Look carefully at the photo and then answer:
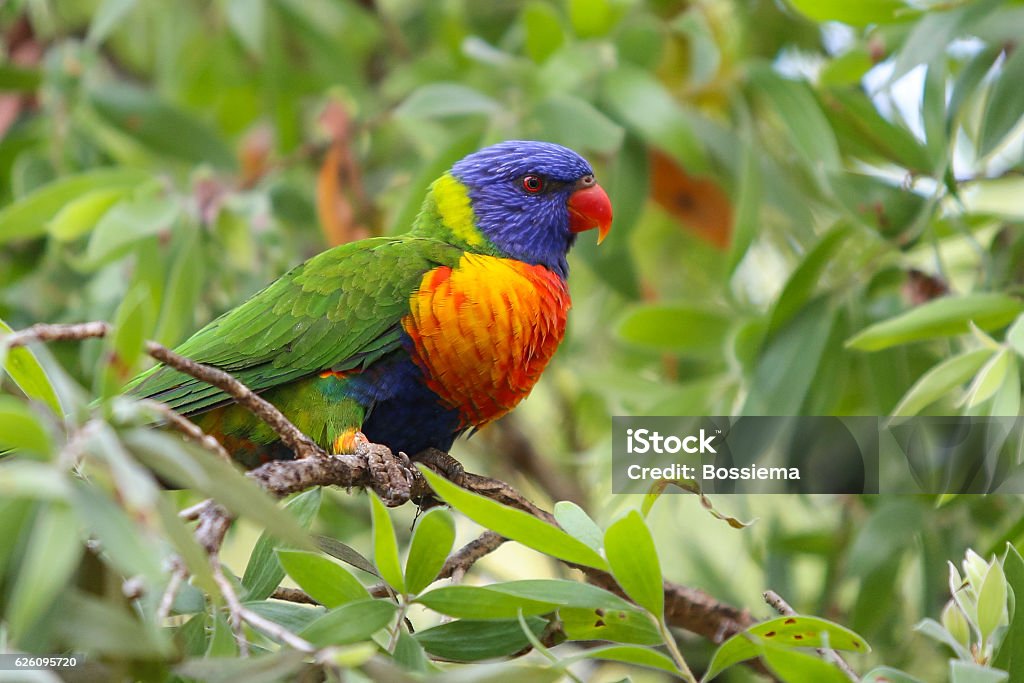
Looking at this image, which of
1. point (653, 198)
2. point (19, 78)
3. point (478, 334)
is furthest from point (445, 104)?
point (19, 78)

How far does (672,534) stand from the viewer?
10.4 ft

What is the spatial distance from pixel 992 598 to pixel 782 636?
0.28m

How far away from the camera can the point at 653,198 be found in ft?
9.92

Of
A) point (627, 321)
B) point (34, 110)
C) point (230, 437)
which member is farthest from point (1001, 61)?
point (34, 110)

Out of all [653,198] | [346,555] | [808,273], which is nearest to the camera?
[346,555]

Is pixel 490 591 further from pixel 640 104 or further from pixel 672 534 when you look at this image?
pixel 672 534

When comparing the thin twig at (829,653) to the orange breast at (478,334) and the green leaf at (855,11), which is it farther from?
the green leaf at (855,11)

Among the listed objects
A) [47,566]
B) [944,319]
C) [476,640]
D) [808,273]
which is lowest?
[476,640]

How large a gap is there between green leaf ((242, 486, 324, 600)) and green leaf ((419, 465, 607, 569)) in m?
0.20

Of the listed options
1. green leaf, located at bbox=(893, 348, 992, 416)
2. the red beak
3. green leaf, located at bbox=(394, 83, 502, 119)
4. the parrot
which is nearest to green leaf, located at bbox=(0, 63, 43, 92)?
green leaf, located at bbox=(394, 83, 502, 119)

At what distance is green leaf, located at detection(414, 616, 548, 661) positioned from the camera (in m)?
1.34

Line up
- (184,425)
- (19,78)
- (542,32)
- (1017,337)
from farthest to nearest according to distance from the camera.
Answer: (19,78) → (542,32) → (1017,337) → (184,425)

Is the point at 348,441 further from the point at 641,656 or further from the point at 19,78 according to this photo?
the point at 19,78

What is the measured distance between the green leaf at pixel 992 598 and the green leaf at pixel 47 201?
7.29 feet
